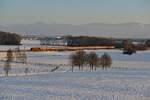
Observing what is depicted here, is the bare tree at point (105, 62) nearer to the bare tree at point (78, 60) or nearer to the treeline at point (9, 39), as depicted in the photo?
the bare tree at point (78, 60)

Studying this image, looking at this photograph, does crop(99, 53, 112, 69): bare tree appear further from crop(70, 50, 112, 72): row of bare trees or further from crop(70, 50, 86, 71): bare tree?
crop(70, 50, 86, 71): bare tree

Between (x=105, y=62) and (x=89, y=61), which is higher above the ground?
(x=89, y=61)

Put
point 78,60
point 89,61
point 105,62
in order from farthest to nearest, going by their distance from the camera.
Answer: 1. point 89,61
2. point 105,62
3. point 78,60

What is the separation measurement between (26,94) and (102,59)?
1752 inches

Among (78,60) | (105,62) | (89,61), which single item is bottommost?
(105,62)

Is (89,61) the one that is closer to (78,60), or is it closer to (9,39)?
(78,60)

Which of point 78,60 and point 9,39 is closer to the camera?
point 78,60

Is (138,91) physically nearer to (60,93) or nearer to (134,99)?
(134,99)

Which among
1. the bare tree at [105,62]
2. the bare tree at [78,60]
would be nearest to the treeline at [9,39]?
the bare tree at [105,62]

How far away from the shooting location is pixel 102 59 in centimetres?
7025

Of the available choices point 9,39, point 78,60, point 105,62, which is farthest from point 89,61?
point 9,39

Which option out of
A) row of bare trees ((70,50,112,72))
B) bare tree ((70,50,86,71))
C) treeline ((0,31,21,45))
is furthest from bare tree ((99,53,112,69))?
treeline ((0,31,21,45))

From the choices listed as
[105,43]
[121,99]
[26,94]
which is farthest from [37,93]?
[105,43]

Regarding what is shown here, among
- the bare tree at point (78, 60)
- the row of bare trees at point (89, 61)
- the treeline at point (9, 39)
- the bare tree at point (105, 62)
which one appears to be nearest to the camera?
the bare tree at point (78, 60)
